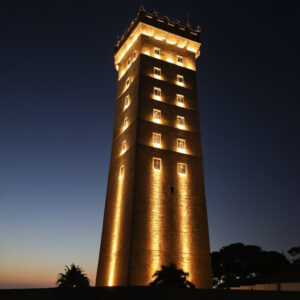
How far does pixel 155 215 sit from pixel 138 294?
33.1 feet

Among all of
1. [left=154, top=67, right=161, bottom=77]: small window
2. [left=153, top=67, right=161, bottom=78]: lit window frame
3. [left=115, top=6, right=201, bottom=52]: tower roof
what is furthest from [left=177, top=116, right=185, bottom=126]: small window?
[left=115, top=6, right=201, bottom=52]: tower roof

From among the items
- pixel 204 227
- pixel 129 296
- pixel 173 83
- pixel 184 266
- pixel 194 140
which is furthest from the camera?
pixel 173 83

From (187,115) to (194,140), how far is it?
2.69m

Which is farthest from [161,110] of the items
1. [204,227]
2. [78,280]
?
→ [78,280]

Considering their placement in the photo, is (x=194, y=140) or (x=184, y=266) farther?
(x=194, y=140)

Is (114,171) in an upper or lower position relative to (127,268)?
upper

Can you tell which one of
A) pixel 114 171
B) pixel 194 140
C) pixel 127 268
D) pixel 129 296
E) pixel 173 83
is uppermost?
pixel 173 83

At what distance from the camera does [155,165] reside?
2745cm

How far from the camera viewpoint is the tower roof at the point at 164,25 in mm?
34281

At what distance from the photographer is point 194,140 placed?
30359 mm

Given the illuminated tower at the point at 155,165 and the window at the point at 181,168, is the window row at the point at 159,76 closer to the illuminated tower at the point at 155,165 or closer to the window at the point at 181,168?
the illuminated tower at the point at 155,165

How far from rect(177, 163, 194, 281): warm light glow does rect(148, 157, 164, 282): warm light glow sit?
68.1 inches

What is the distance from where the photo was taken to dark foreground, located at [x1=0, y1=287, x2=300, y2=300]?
15.4m

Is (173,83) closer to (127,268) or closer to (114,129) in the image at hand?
(114,129)
